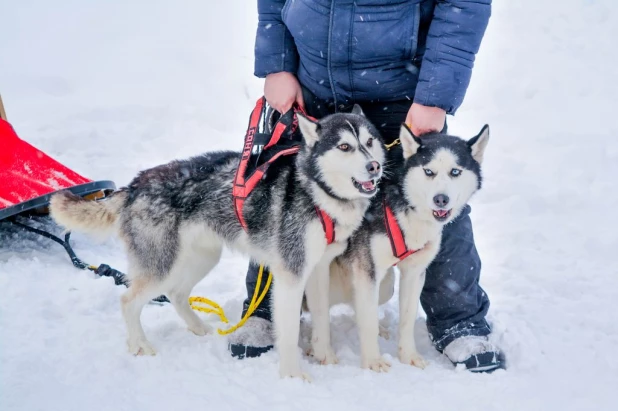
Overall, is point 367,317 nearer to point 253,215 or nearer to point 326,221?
point 326,221

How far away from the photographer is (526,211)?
492 centimetres

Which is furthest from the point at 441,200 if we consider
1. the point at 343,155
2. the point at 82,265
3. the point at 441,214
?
the point at 82,265

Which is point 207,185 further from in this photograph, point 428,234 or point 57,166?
point 57,166

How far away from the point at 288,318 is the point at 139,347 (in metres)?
0.81

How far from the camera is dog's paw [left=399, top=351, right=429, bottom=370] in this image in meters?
3.12

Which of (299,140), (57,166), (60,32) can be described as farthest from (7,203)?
(60,32)

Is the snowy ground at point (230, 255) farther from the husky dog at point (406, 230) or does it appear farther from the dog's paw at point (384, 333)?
the husky dog at point (406, 230)

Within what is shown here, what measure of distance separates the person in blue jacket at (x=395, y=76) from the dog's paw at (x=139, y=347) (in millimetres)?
426

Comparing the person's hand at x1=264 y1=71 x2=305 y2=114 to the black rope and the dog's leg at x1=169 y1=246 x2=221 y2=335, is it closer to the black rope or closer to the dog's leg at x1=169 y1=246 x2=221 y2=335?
the dog's leg at x1=169 y1=246 x2=221 y2=335

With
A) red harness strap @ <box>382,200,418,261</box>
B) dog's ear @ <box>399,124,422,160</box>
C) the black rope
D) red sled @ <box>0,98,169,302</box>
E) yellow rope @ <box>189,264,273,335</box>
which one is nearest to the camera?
dog's ear @ <box>399,124,422,160</box>

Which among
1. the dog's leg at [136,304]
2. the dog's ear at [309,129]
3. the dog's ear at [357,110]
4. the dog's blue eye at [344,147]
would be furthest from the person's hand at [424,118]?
the dog's leg at [136,304]

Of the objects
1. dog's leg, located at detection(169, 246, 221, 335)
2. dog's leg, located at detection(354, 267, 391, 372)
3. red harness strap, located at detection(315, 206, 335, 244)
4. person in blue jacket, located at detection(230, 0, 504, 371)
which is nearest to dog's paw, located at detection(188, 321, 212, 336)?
dog's leg, located at detection(169, 246, 221, 335)

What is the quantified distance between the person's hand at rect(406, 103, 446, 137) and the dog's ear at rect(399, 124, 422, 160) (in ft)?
0.35

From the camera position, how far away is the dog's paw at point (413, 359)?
3.12 m
